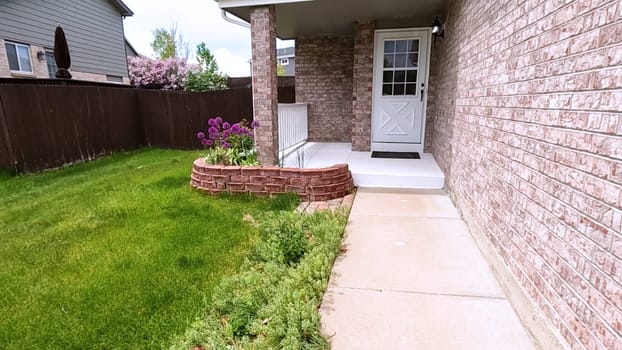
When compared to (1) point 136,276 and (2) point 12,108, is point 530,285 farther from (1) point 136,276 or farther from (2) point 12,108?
(2) point 12,108

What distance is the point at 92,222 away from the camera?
350 cm

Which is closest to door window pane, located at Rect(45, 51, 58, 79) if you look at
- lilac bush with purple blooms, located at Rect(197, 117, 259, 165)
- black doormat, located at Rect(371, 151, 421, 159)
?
lilac bush with purple blooms, located at Rect(197, 117, 259, 165)

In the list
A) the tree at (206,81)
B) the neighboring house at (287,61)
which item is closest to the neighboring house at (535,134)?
the tree at (206,81)

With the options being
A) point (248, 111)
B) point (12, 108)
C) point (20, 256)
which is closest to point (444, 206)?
point (20, 256)

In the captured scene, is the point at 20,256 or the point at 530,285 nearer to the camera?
the point at 530,285

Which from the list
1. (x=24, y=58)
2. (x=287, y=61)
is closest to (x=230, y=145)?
(x=24, y=58)

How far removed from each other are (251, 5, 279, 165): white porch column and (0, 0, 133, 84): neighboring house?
811 centimetres

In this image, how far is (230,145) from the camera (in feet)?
15.4

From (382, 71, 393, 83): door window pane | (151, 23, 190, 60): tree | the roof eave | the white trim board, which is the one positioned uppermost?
(151, 23, 190, 60): tree

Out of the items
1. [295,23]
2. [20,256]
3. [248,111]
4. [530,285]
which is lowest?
[20,256]

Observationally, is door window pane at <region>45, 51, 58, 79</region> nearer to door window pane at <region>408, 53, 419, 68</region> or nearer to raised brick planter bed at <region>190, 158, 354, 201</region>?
raised brick planter bed at <region>190, 158, 354, 201</region>

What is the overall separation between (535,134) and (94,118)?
25.9ft

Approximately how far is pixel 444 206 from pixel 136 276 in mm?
3030

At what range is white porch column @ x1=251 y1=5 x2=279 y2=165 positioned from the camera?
455 centimetres
